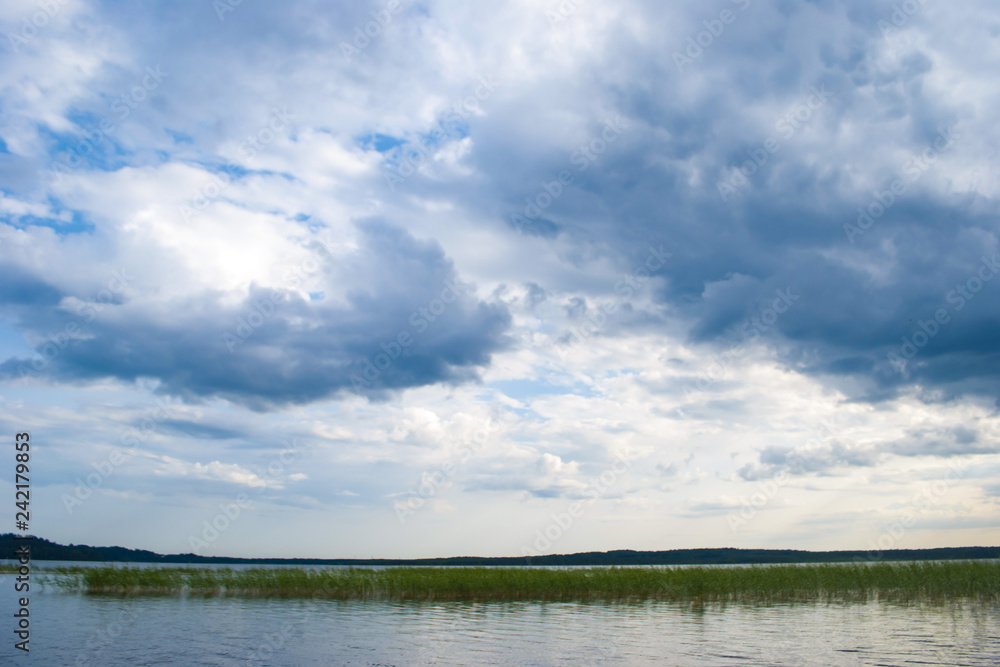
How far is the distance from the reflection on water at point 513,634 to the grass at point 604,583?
5.80 m

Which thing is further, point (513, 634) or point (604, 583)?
point (604, 583)

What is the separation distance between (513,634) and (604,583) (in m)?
21.5

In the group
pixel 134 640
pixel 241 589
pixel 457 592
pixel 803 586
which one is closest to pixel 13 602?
pixel 241 589

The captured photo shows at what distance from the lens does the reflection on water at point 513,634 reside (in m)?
22.6

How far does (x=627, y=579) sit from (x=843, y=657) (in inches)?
1077

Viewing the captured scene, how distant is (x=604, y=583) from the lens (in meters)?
48.2

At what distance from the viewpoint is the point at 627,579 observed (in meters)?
48.3

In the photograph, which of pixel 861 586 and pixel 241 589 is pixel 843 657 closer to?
pixel 861 586

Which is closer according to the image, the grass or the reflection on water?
the reflection on water

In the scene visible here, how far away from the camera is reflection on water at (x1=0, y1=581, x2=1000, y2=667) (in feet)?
74.2

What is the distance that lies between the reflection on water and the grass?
5799mm

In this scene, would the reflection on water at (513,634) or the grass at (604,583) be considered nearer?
the reflection on water at (513,634)

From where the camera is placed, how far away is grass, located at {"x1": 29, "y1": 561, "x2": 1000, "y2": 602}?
4441cm

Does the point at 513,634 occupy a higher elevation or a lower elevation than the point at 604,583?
higher
